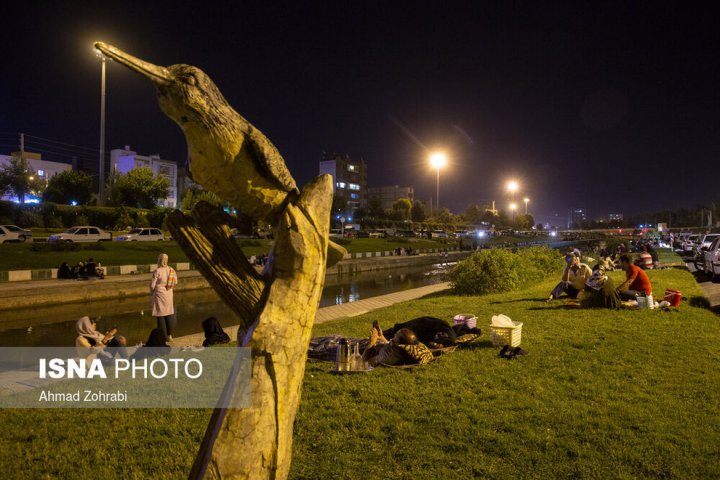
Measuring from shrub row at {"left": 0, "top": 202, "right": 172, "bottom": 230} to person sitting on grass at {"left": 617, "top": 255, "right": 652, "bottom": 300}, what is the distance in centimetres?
3565

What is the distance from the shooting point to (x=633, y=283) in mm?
12195

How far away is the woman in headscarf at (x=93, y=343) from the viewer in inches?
325

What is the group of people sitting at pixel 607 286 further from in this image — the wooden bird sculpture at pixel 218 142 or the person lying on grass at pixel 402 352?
the wooden bird sculpture at pixel 218 142

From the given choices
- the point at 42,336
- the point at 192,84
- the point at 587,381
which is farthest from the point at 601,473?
the point at 42,336

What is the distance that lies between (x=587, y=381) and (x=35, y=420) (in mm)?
7261

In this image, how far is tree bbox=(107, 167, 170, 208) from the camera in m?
56.1

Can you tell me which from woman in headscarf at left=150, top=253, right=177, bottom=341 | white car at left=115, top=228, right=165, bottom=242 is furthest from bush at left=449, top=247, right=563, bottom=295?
white car at left=115, top=228, right=165, bottom=242

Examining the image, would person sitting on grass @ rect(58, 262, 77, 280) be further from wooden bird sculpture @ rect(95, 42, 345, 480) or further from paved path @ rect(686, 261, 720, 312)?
paved path @ rect(686, 261, 720, 312)

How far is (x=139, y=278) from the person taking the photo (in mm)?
20672

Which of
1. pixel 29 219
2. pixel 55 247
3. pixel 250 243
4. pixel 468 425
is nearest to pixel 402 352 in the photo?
pixel 468 425

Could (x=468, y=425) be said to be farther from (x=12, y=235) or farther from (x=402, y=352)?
(x=12, y=235)

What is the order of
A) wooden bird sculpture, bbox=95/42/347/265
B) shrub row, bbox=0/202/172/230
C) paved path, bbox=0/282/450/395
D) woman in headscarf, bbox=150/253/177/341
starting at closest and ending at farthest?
wooden bird sculpture, bbox=95/42/347/265 → paved path, bbox=0/282/450/395 → woman in headscarf, bbox=150/253/177/341 → shrub row, bbox=0/202/172/230

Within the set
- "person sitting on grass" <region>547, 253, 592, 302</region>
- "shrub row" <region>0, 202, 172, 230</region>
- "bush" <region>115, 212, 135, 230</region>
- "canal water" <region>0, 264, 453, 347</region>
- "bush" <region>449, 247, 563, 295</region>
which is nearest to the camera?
"canal water" <region>0, 264, 453, 347</region>

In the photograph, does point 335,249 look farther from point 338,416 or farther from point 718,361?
point 718,361
